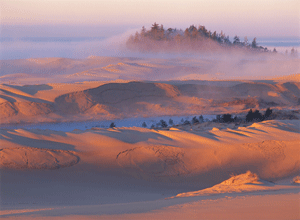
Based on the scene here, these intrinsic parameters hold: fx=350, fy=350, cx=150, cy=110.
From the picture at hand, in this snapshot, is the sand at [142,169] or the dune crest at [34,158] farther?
the dune crest at [34,158]

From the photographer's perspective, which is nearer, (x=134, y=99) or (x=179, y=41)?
(x=134, y=99)

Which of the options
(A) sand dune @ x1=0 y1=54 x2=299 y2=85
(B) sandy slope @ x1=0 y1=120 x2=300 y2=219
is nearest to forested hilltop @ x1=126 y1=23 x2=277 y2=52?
(A) sand dune @ x1=0 y1=54 x2=299 y2=85

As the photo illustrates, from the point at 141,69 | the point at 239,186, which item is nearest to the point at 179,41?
the point at 141,69

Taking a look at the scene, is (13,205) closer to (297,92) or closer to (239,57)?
(297,92)

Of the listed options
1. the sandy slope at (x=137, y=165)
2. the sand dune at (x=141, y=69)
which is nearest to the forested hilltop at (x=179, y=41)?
the sand dune at (x=141, y=69)

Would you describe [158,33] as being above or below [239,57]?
above

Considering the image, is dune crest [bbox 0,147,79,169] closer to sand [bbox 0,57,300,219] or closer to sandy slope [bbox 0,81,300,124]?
sand [bbox 0,57,300,219]

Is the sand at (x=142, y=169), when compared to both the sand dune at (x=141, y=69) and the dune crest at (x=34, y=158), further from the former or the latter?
the sand dune at (x=141, y=69)

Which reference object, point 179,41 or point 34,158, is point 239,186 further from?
point 179,41

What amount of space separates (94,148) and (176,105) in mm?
6785

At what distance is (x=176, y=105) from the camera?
12.8m

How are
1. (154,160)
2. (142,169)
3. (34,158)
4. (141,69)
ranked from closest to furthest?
1. (34,158)
2. (142,169)
3. (154,160)
4. (141,69)

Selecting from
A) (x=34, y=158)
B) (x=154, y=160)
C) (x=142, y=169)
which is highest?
(x=34, y=158)

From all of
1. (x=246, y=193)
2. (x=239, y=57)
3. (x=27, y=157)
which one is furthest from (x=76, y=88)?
(x=239, y=57)
